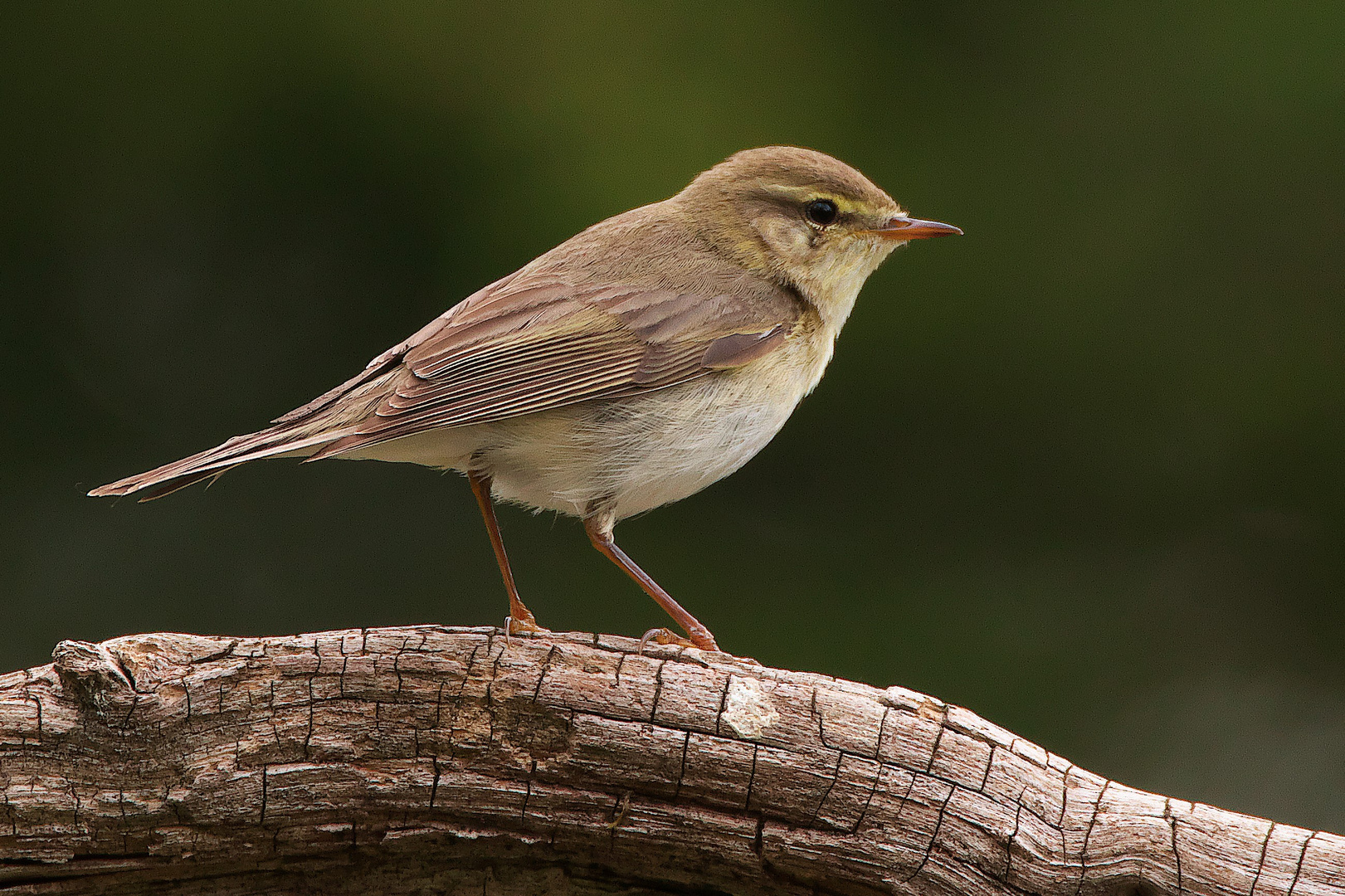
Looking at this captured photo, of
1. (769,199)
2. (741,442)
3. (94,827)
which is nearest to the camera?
(94,827)

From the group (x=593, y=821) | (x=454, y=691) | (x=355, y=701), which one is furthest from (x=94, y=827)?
(x=593, y=821)

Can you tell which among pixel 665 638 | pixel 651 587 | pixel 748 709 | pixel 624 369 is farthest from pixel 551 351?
pixel 748 709

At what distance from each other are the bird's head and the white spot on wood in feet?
4.64

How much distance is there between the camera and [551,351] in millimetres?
3207

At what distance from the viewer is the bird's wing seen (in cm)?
300

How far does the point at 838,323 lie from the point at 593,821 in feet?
6.06

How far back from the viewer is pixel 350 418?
9.91 ft

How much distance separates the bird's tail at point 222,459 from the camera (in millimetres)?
2689

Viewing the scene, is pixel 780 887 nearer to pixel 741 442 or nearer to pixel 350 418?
pixel 741 442

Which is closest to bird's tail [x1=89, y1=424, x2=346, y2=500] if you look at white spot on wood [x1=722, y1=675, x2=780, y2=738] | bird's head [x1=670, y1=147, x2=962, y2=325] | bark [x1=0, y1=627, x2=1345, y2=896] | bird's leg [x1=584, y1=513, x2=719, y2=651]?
bark [x1=0, y1=627, x2=1345, y2=896]

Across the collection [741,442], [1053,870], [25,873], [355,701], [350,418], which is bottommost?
[25,873]

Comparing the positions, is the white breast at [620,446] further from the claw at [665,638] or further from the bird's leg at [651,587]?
the claw at [665,638]

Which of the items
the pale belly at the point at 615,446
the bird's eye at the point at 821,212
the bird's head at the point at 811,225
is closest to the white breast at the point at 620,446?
the pale belly at the point at 615,446

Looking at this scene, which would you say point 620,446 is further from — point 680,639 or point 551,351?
point 680,639
